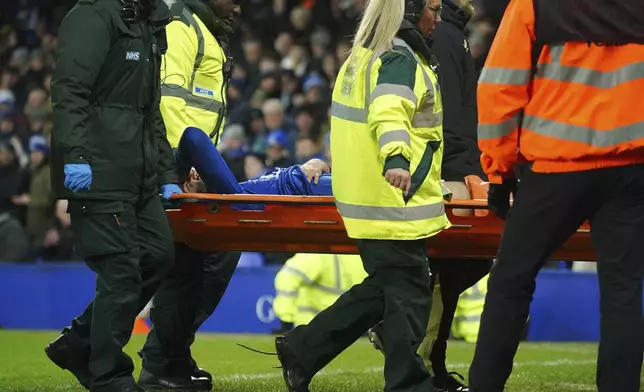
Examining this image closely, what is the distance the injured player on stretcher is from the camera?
247 inches

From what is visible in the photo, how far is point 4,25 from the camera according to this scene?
19219 mm

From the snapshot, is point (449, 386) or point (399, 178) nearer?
point (399, 178)

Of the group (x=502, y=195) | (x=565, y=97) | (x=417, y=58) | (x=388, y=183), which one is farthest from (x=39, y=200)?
(x=565, y=97)

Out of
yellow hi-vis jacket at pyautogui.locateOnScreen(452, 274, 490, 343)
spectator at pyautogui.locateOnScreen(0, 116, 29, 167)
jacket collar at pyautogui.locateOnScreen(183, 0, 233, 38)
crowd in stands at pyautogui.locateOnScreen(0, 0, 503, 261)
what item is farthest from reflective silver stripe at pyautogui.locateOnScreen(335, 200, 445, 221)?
spectator at pyautogui.locateOnScreen(0, 116, 29, 167)

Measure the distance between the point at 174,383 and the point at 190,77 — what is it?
5.13ft

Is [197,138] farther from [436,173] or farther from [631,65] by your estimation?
[631,65]

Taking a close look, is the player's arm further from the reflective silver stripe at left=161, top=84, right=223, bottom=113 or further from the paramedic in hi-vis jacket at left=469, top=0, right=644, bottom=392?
the reflective silver stripe at left=161, top=84, right=223, bottom=113

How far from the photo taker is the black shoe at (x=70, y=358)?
5.86 m

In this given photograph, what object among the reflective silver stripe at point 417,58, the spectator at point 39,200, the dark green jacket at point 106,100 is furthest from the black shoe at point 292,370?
the spectator at point 39,200

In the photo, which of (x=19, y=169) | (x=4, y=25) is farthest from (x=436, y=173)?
(x=4, y=25)

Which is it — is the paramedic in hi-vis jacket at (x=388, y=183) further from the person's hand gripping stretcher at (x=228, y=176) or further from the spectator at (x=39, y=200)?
the spectator at (x=39, y=200)

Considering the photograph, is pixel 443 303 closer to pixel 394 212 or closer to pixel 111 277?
pixel 394 212

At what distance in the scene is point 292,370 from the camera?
565 cm

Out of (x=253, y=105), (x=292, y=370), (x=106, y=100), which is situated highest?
(x=106, y=100)
